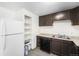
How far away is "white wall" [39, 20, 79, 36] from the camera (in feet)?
5.05

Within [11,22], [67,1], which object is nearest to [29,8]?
[11,22]

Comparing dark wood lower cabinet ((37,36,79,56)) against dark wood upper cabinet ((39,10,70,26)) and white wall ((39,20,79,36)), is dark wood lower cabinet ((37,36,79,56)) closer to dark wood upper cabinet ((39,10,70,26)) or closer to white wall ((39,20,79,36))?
white wall ((39,20,79,36))

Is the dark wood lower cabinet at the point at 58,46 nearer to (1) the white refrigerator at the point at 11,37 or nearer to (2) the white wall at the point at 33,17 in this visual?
(2) the white wall at the point at 33,17

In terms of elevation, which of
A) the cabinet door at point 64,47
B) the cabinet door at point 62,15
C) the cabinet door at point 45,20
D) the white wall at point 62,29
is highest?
the cabinet door at point 62,15

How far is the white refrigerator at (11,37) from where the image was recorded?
1330 millimetres

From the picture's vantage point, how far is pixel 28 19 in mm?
1660

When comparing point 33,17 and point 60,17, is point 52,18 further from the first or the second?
point 33,17

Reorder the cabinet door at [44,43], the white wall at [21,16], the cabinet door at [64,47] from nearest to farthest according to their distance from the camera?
1. the white wall at [21,16]
2. the cabinet door at [64,47]
3. the cabinet door at [44,43]

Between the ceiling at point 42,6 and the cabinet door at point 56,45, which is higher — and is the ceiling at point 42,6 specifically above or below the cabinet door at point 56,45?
above

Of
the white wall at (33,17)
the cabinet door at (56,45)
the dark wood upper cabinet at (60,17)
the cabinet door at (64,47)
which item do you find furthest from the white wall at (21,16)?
the cabinet door at (64,47)

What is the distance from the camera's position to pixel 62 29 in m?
1.56

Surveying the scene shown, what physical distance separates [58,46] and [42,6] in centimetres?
75

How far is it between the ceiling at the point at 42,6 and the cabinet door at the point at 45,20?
4.1 inches

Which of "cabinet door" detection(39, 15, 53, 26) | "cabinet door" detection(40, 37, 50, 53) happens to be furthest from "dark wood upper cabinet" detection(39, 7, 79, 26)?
"cabinet door" detection(40, 37, 50, 53)
